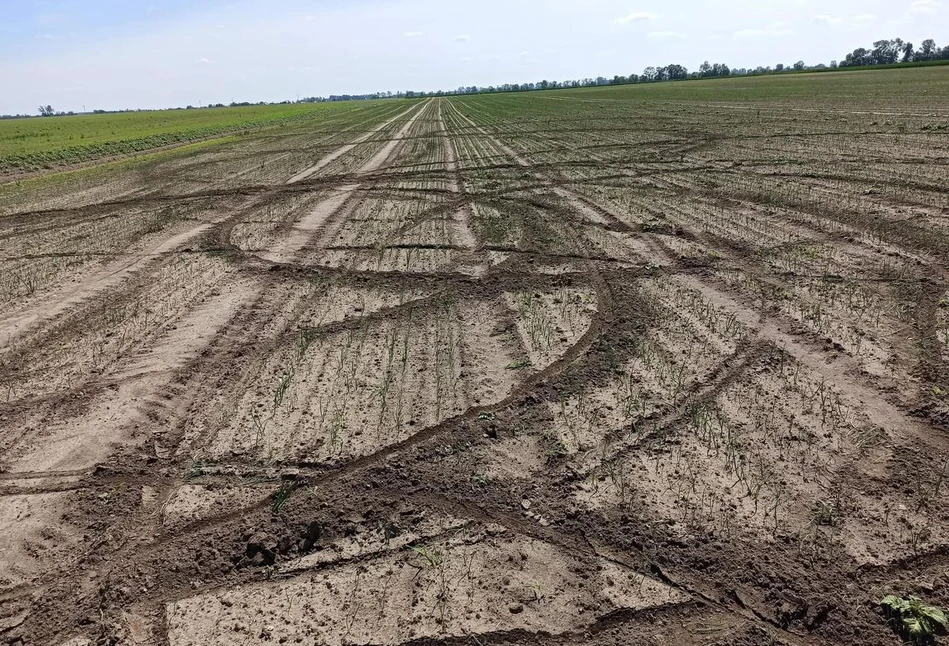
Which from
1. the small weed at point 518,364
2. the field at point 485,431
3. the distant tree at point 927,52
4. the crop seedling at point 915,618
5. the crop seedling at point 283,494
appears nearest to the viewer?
the crop seedling at point 915,618

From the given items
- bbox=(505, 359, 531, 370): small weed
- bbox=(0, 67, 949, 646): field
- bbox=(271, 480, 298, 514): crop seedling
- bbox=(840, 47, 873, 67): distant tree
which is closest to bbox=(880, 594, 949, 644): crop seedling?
bbox=(0, 67, 949, 646): field

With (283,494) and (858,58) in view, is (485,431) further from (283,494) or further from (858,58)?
(858,58)

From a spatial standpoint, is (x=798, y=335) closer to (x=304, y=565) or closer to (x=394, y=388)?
(x=394, y=388)

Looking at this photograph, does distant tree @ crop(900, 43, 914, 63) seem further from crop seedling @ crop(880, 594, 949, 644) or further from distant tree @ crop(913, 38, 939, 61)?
crop seedling @ crop(880, 594, 949, 644)

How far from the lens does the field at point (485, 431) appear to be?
3533 millimetres

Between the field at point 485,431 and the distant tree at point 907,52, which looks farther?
the distant tree at point 907,52

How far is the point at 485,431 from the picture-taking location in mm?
5195

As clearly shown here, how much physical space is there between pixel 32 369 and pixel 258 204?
9435 millimetres

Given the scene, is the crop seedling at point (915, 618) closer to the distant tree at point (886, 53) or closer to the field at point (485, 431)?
the field at point (485, 431)

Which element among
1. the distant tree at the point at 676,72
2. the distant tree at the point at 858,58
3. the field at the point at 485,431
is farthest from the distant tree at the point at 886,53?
the field at the point at 485,431

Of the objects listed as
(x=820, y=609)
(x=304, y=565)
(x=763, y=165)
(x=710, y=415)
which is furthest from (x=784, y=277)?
(x=763, y=165)

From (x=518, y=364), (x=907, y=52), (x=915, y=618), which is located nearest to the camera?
(x=915, y=618)

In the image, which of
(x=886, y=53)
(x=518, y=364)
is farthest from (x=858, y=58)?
(x=518, y=364)

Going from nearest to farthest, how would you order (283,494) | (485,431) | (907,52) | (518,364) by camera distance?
(283,494), (485,431), (518,364), (907,52)
